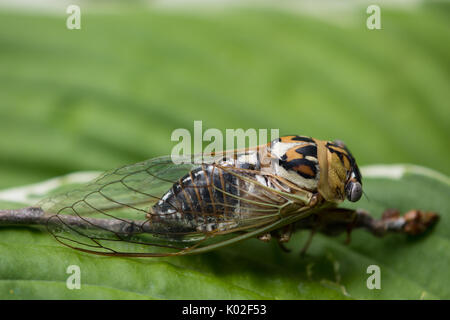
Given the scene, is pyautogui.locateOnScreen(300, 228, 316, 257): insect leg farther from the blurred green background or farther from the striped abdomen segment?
the blurred green background

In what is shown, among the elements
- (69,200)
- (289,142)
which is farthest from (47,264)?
(289,142)

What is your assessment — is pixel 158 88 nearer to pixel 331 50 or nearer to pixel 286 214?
pixel 331 50

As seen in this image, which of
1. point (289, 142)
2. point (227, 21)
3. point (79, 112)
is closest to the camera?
point (289, 142)
